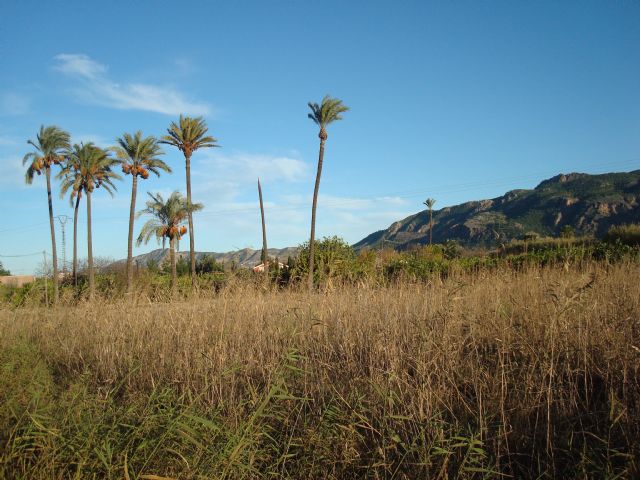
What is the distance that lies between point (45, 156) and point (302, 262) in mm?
23471

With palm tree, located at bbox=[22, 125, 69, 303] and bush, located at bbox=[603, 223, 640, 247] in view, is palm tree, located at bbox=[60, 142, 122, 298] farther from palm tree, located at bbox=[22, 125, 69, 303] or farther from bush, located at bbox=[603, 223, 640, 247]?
bush, located at bbox=[603, 223, 640, 247]

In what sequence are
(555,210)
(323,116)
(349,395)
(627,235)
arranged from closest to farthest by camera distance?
(349,395)
(627,235)
(323,116)
(555,210)

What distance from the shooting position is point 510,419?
2.94m

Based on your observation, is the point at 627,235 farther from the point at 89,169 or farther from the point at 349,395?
the point at 89,169

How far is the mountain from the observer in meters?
104

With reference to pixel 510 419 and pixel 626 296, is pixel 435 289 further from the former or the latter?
pixel 510 419

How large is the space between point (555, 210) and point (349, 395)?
131027 millimetres

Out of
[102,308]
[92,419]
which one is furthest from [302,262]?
[92,419]

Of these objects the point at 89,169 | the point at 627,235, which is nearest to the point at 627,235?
the point at 627,235

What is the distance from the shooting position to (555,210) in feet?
390

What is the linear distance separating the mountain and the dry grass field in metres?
89.5

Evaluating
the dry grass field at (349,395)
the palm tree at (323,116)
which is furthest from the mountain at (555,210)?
the dry grass field at (349,395)

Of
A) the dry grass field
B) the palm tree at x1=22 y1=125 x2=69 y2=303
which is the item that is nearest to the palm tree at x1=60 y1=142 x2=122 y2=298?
the palm tree at x1=22 y1=125 x2=69 y2=303

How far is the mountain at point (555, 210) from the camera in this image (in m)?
104
